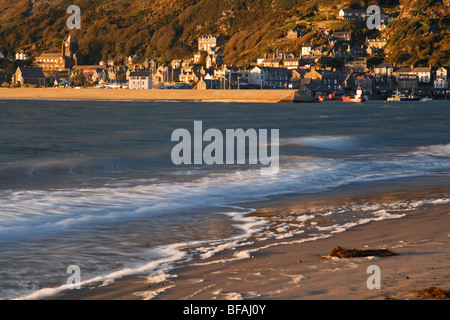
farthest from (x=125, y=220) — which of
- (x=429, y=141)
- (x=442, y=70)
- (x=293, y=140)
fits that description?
(x=442, y=70)

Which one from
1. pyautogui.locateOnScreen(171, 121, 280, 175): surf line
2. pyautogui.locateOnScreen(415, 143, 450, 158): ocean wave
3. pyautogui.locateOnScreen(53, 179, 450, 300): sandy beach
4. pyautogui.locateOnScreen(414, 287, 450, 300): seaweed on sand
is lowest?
pyautogui.locateOnScreen(415, 143, 450, 158): ocean wave

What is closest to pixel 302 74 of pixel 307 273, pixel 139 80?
pixel 139 80

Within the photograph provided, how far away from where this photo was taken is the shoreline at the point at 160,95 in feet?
376

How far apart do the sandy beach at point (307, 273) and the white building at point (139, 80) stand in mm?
136274

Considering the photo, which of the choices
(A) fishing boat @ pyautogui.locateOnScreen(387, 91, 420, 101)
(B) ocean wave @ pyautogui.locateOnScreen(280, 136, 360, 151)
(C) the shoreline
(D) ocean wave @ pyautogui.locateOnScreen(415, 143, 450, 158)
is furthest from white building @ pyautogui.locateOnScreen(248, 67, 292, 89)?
(D) ocean wave @ pyautogui.locateOnScreen(415, 143, 450, 158)

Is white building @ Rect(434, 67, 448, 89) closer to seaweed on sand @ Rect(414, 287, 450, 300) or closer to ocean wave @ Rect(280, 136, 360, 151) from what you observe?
ocean wave @ Rect(280, 136, 360, 151)

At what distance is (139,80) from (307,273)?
140 metres

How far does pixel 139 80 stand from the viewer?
474 feet

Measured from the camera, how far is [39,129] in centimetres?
4306

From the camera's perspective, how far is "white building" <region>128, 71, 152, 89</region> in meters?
144

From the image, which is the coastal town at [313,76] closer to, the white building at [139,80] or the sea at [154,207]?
the white building at [139,80]

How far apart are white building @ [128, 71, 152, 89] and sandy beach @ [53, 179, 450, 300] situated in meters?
136
